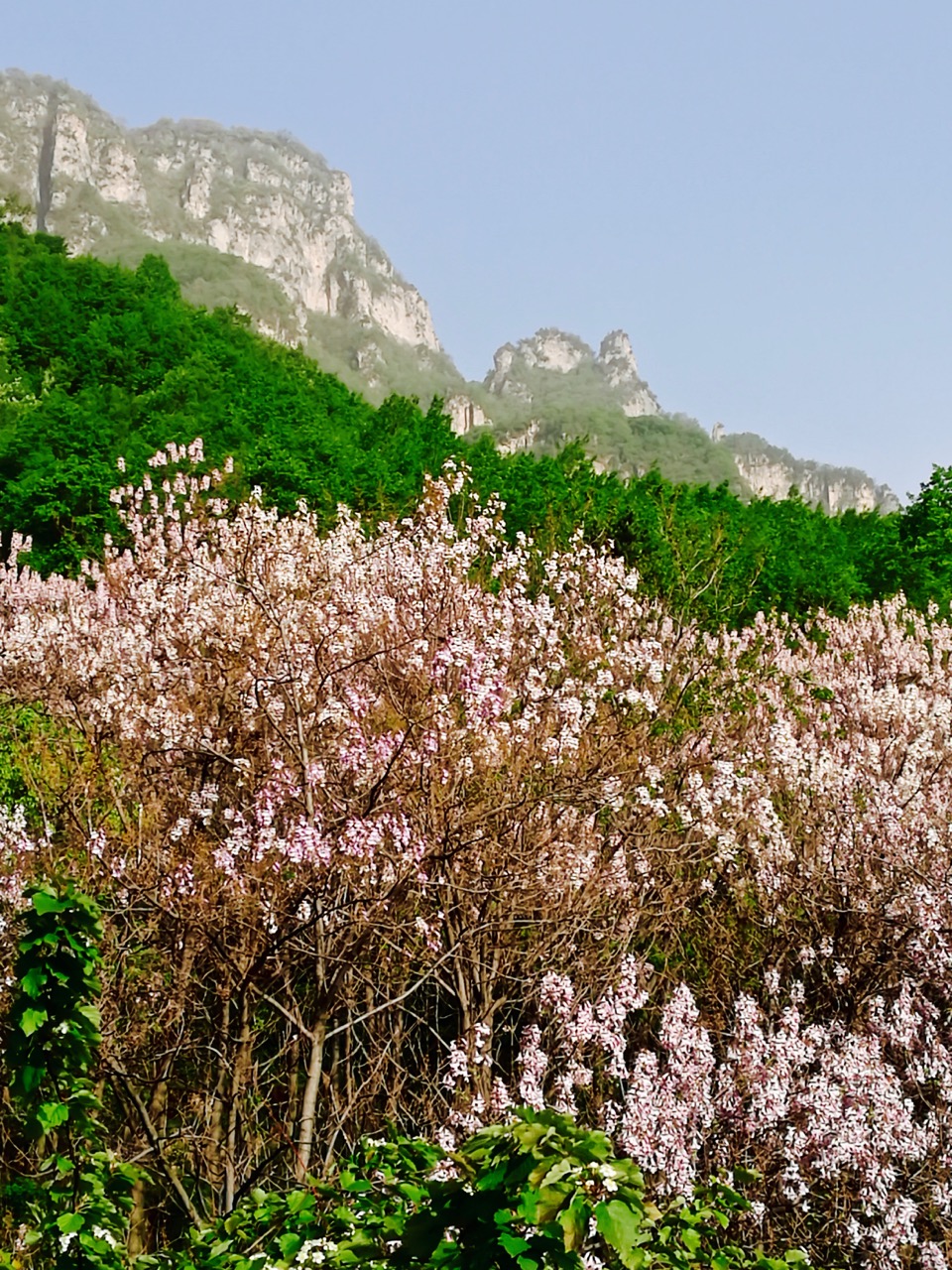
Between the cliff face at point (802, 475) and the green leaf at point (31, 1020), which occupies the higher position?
the cliff face at point (802, 475)

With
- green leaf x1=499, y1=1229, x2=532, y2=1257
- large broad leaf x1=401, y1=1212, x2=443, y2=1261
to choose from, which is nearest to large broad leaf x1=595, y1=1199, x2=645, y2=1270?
green leaf x1=499, y1=1229, x2=532, y2=1257

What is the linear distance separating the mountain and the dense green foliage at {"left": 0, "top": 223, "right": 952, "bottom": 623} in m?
42.7

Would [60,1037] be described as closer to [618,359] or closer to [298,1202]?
[298,1202]

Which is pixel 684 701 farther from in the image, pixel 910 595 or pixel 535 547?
pixel 910 595

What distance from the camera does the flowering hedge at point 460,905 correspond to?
19.9 ft

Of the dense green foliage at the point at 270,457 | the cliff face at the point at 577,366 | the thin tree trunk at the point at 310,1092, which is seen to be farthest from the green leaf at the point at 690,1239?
the cliff face at the point at 577,366

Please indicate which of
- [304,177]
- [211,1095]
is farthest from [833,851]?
[304,177]

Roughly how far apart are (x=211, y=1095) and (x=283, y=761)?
78.2 inches

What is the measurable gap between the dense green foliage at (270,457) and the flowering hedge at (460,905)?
3.79m

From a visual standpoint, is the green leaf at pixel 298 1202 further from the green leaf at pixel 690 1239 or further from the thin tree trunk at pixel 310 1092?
the thin tree trunk at pixel 310 1092

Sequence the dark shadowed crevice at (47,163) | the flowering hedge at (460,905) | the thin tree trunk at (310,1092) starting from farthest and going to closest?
the dark shadowed crevice at (47,163) < the flowering hedge at (460,905) < the thin tree trunk at (310,1092)

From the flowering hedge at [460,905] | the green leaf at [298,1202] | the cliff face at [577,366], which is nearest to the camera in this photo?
the green leaf at [298,1202]

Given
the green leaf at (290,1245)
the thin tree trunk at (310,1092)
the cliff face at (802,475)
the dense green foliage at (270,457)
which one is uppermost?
the cliff face at (802,475)

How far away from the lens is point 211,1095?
6184 millimetres
